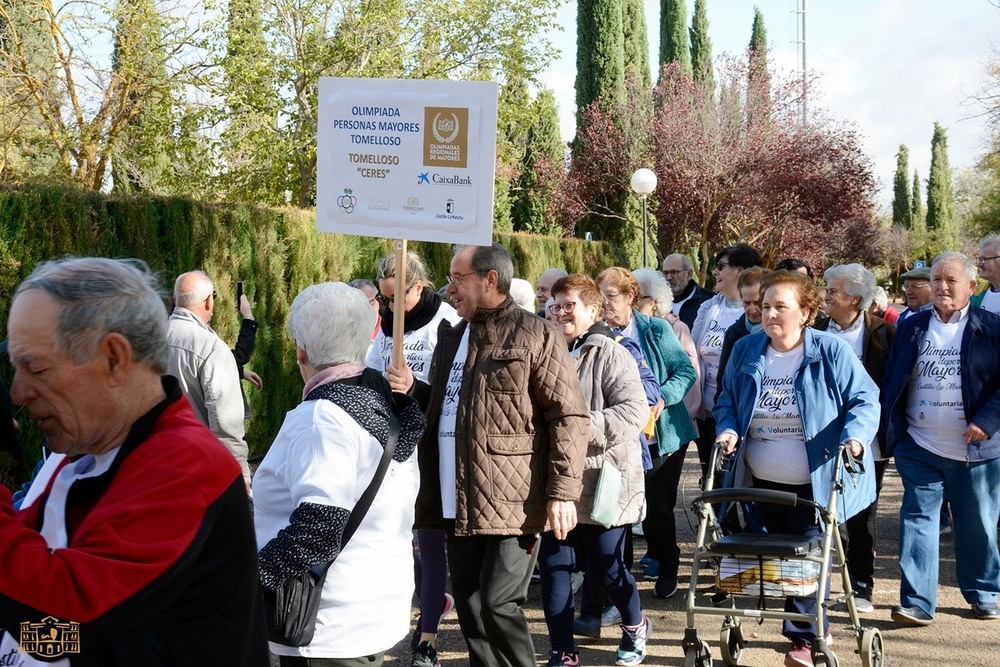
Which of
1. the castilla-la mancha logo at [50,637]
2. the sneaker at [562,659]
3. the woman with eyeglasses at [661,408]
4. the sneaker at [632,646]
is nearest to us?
the castilla-la mancha logo at [50,637]

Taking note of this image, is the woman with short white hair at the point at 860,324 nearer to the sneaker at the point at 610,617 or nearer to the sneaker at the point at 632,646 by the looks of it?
the sneaker at the point at 610,617

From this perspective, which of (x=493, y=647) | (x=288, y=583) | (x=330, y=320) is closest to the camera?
(x=288, y=583)

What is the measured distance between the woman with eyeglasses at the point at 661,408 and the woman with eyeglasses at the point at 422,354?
1.06 metres

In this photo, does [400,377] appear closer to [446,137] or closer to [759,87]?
[446,137]

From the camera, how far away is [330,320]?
3.27 metres

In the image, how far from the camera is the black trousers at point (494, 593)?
4.46m

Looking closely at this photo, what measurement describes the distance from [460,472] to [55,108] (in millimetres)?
14520

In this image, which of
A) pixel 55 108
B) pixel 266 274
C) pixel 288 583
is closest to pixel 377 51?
pixel 55 108

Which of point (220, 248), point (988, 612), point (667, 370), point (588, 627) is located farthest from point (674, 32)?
point (588, 627)

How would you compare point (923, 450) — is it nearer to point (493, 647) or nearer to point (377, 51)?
point (493, 647)

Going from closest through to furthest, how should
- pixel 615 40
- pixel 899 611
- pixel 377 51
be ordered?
pixel 899 611, pixel 377 51, pixel 615 40

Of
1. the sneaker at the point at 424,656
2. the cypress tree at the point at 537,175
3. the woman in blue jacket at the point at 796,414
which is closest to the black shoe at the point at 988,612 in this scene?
the woman in blue jacket at the point at 796,414

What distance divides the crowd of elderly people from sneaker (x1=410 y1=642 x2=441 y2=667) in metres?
0.01

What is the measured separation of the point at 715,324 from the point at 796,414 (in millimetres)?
3026
